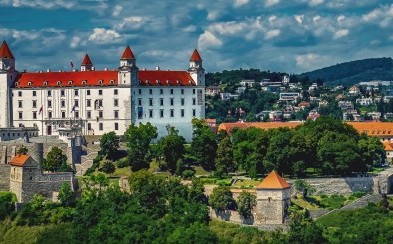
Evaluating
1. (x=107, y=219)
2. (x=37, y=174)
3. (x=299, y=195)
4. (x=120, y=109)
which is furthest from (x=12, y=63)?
(x=299, y=195)

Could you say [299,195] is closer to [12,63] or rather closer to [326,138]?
[326,138]

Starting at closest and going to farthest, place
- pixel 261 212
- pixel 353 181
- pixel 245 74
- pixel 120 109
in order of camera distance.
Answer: pixel 261 212
pixel 353 181
pixel 120 109
pixel 245 74

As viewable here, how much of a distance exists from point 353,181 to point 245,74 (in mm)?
131354

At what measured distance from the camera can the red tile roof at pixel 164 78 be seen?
83.0m

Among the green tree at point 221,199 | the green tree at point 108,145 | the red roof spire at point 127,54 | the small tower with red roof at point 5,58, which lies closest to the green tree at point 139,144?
the green tree at point 108,145

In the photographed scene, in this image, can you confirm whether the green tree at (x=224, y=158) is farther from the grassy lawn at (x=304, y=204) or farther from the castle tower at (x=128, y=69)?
the castle tower at (x=128, y=69)

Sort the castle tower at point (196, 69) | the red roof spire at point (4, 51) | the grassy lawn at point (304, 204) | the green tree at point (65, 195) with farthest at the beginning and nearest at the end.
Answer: the castle tower at point (196, 69) < the red roof spire at point (4, 51) < the green tree at point (65, 195) < the grassy lawn at point (304, 204)

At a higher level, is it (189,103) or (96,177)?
(189,103)

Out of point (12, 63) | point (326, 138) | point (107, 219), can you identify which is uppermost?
point (12, 63)

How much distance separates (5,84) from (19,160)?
16859 mm

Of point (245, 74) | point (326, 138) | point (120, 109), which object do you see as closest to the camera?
point (326, 138)

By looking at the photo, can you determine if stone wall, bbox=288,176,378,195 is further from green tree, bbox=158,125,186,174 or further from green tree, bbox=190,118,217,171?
green tree, bbox=158,125,186,174

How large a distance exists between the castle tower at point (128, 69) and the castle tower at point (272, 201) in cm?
2475

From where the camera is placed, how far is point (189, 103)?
84.1 metres
